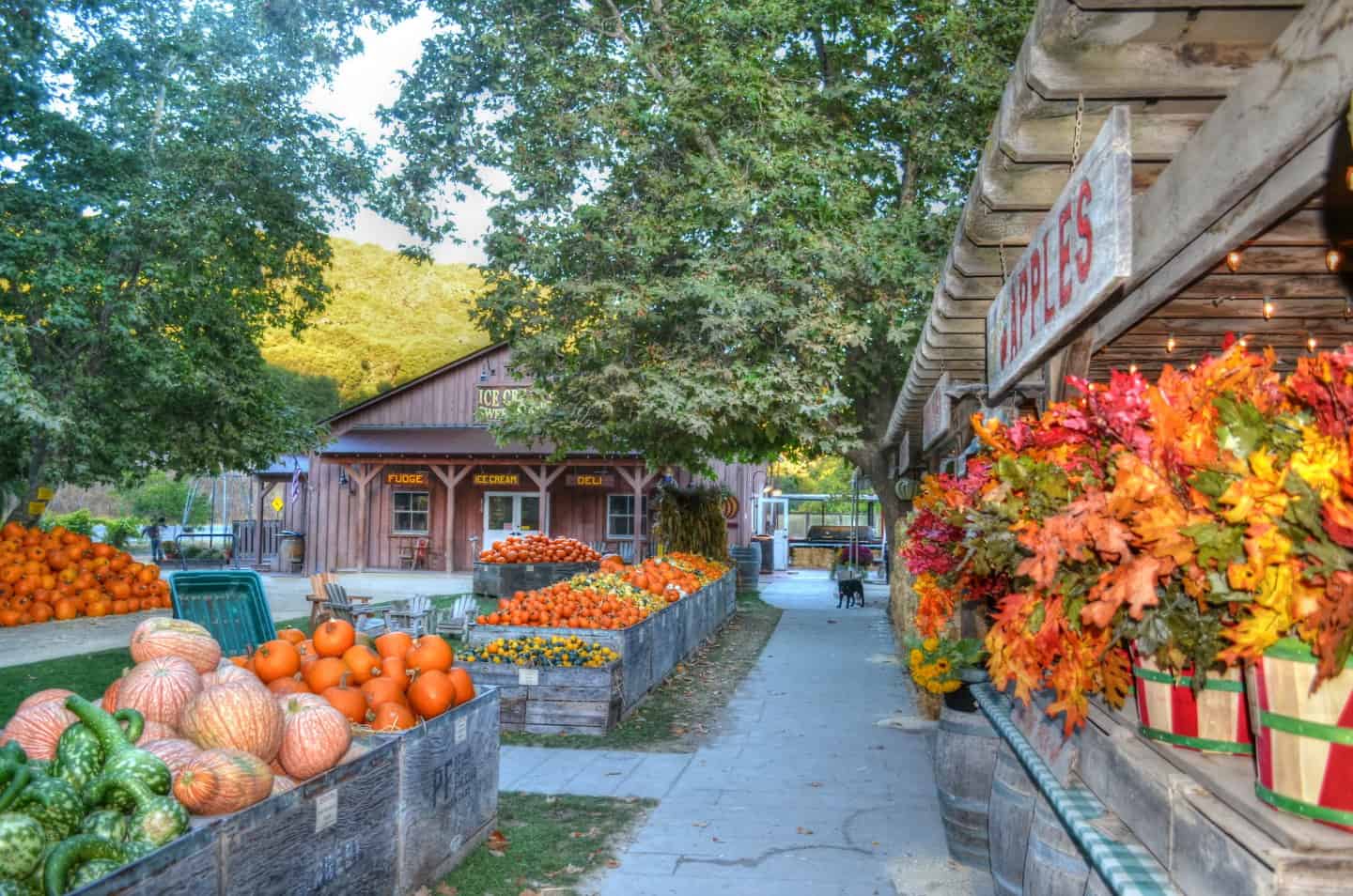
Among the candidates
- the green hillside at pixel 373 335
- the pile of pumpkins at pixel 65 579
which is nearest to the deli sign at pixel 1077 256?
the pile of pumpkins at pixel 65 579

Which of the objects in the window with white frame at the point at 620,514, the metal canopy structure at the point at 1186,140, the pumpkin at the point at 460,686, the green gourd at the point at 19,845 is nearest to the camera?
the metal canopy structure at the point at 1186,140

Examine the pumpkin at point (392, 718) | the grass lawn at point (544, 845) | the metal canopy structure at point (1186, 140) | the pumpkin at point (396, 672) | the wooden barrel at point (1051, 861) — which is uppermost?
the metal canopy structure at point (1186, 140)

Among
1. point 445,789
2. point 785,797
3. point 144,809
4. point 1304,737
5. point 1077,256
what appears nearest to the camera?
point 1304,737

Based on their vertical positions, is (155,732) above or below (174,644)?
below

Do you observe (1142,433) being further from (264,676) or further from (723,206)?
(723,206)

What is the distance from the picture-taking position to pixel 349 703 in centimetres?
450

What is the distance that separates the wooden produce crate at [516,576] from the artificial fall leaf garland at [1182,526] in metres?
15.3

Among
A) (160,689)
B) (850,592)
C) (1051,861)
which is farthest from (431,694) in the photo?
(850,592)

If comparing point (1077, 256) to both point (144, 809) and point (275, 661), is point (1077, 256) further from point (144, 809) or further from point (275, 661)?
point (275, 661)

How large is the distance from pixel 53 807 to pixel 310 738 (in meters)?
1.06

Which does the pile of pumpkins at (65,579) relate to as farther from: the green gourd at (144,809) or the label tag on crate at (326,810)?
the green gourd at (144,809)

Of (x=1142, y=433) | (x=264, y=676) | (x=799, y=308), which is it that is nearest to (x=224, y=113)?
(x=799, y=308)

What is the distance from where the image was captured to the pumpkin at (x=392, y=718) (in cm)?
441

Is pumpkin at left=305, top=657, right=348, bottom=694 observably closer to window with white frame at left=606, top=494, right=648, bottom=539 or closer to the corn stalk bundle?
the corn stalk bundle
